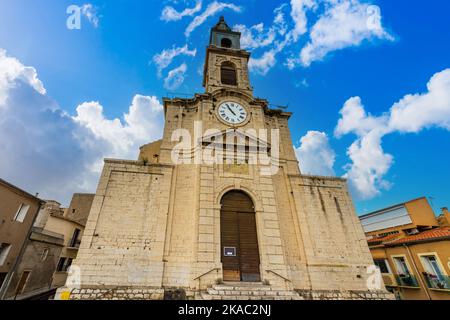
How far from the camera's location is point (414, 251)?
1455 centimetres

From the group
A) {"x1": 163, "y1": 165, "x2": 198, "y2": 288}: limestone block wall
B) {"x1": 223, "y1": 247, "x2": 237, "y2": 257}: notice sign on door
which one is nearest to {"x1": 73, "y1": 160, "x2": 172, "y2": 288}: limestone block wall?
{"x1": 163, "y1": 165, "x2": 198, "y2": 288}: limestone block wall

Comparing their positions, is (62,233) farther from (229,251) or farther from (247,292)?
(247,292)

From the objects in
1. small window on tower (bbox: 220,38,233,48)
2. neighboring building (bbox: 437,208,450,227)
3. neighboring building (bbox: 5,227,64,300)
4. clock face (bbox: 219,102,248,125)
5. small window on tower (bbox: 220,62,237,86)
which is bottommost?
neighboring building (bbox: 5,227,64,300)

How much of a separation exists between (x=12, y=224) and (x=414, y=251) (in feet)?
80.5

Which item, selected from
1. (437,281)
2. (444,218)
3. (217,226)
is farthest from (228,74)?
(444,218)

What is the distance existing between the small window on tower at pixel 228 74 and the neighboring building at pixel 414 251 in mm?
16706

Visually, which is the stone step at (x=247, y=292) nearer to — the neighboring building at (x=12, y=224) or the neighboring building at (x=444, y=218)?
the neighboring building at (x=12, y=224)

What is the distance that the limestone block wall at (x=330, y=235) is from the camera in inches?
408

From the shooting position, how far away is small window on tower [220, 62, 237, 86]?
1683 centimetres

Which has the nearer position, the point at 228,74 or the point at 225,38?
the point at 228,74

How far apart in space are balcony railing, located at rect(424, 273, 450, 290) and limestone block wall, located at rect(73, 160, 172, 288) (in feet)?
52.3

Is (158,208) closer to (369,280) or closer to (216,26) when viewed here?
(369,280)

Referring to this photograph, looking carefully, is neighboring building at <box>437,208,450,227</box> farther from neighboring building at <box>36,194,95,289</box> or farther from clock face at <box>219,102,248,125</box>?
neighboring building at <box>36,194,95,289</box>
